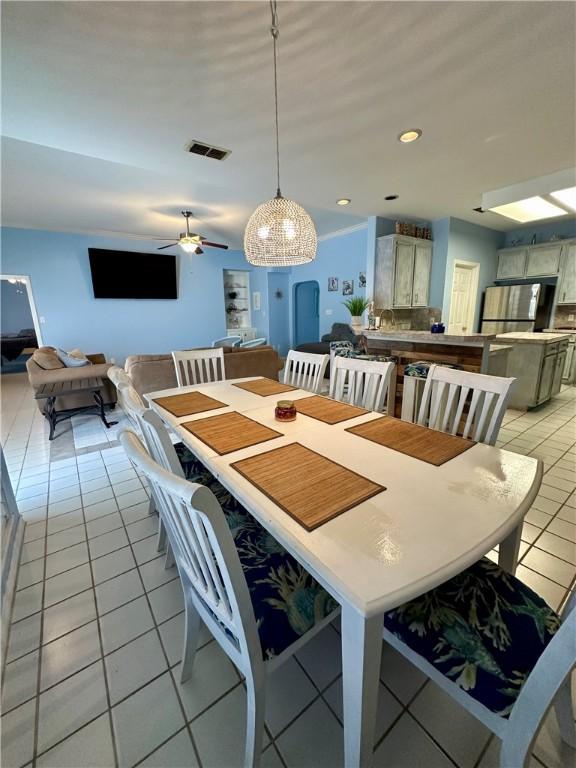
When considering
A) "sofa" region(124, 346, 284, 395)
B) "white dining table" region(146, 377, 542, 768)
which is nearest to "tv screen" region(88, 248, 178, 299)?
"sofa" region(124, 346, 284, 395)

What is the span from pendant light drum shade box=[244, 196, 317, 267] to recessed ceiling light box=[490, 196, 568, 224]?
10.4ft

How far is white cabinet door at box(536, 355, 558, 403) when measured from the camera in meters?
3.62

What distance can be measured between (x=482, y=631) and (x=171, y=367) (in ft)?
9.90

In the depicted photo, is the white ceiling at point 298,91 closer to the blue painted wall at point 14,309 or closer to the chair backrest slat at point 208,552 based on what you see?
the chair backrest slat at point 208,552

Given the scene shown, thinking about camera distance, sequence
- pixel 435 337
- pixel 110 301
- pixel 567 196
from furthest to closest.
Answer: pixel 110 301, pixel 567 196, pixel 435 337

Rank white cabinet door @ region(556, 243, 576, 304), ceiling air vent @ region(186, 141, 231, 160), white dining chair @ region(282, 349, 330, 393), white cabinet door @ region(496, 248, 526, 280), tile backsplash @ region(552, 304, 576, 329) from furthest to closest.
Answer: white cabinet door @ region(496, 248, 526, 280) < tile backsplash @ region(552, 304, 576, 329) < white cabinet door @ region(556, 243, 576, 304) < ceiling air vent @ region(186, 141, 231, 160) < white dining chair @ region(282, 349, 330, 393)

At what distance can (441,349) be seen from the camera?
300 cm

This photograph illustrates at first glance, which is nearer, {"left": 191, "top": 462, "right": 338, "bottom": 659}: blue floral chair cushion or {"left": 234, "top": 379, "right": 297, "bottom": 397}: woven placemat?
{"left": 191, "top": 462, "right": 338, "bottom": 659}: blue floral chair cushion

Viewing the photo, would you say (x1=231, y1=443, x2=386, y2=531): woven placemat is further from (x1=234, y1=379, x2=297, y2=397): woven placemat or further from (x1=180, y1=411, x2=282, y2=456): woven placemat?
(x1=234, y1=379, x2=297, y2=397): woven placemat

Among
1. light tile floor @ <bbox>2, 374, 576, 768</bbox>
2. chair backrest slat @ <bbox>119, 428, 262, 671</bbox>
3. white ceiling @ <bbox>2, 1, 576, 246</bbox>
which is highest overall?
white ceiling @ <bbox>2, 1, 576, 246</bbox>

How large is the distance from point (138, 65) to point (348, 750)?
Result: 2857mm

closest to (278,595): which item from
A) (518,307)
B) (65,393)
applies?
(65,393)

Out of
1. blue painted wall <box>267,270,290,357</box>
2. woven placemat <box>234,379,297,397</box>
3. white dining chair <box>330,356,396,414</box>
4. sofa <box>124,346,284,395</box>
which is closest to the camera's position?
white dining chair <box>330,356,396,414</box>

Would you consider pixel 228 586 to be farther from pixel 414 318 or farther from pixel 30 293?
pixel 30 293
